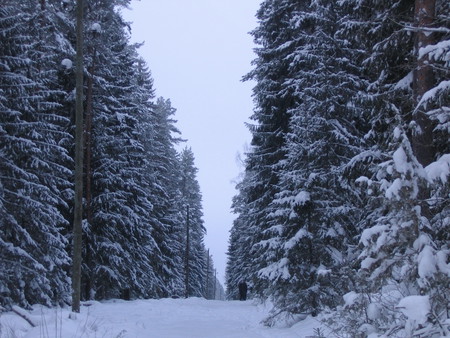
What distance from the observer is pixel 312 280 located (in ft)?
39.8

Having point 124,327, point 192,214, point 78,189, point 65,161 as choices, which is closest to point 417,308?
point 124,327

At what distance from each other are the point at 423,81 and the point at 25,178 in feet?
39.5

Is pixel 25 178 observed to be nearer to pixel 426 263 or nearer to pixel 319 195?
pixel 319 195

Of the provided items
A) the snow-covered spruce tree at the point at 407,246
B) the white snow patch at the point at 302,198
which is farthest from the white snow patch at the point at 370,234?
the white snow patch at the point at 302,198

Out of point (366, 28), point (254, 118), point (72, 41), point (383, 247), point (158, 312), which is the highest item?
point (72, 41)

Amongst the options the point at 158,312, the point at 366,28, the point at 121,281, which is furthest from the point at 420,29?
the point at 121,281

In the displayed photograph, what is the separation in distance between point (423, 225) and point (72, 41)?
1827 cm

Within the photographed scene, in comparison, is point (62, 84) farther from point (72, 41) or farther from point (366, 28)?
point (366, 28)

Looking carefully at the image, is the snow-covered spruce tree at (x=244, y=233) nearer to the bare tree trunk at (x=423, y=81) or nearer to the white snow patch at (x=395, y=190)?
the bare tree trunk at (x=423, y=81)

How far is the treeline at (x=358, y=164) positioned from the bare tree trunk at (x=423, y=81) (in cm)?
→ 2

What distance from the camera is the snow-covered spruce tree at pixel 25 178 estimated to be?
1270 centimetres

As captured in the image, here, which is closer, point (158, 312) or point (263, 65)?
point (158, 312)

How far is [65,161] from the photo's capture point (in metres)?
18.0

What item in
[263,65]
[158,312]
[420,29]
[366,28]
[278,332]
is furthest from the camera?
[263,65]
